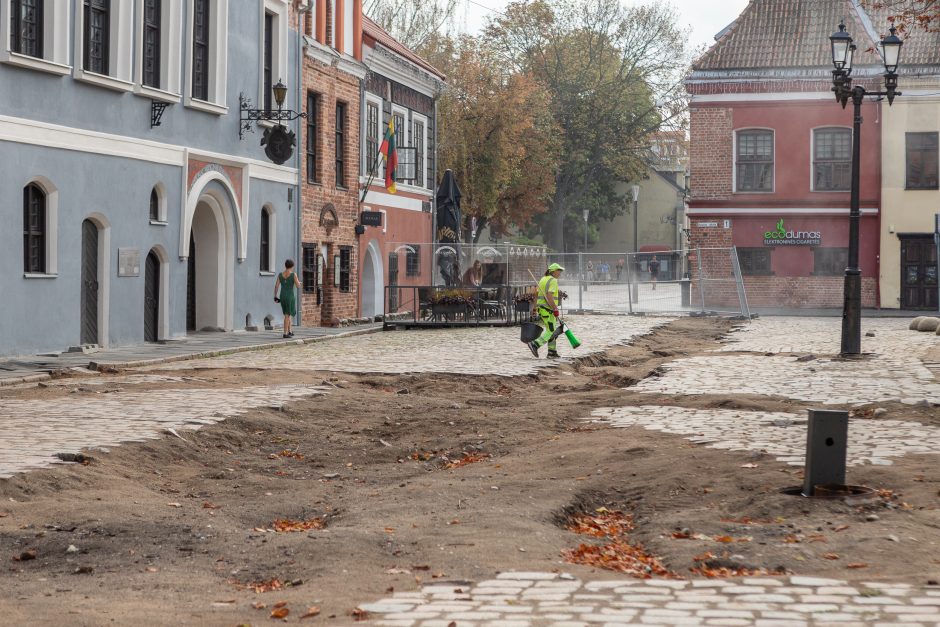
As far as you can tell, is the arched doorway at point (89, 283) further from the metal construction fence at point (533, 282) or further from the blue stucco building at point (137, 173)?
the metal construction fence at point (533, 282)

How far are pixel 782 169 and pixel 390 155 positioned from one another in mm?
14488

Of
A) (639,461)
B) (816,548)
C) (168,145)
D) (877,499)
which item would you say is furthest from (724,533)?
(168,145)

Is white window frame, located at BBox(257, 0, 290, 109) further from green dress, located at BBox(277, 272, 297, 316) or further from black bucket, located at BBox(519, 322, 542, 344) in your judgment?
black bucket, located at BBox(519, 322, 542, 344)

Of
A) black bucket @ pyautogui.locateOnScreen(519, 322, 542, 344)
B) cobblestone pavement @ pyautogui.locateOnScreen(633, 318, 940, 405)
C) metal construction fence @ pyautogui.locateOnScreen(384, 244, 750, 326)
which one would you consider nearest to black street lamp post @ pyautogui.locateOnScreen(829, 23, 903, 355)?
cobblestone pavement @ pyautogui.locateOnScreen(633, 318, 940, 405)

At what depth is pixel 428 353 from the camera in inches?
874

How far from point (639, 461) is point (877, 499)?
216cm

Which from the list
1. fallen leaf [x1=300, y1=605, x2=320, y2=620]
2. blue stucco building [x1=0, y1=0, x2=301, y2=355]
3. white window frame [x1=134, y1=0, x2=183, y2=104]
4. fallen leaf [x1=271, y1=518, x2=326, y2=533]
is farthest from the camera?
white window frame [x1=134, y1=0, x2=183, y2=104]

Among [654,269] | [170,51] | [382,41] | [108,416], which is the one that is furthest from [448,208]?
[108,416]

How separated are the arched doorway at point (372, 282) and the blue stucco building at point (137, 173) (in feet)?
18.8

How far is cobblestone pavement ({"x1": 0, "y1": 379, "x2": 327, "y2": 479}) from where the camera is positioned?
10211mm

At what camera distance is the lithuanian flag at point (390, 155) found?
1383 inches

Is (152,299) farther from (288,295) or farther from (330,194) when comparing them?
(330,194)

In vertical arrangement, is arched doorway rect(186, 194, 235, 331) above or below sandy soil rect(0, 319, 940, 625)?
above

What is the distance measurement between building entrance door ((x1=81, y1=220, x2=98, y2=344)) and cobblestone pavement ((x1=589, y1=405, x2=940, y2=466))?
11412 mm
